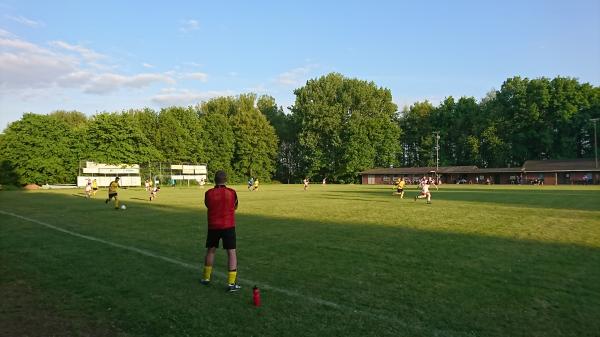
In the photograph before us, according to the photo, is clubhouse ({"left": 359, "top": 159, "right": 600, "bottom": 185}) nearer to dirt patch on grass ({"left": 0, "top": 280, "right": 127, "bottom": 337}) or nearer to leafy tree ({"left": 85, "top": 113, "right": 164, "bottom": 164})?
leafy tree ({"left": 85, "top": 113, "right": 164, "bottom": 164})

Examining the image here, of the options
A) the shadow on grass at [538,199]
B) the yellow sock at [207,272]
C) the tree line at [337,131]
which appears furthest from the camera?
the tree line at [337,131]

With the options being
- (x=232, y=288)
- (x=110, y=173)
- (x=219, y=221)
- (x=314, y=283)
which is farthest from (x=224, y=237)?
(x=110, y=173)

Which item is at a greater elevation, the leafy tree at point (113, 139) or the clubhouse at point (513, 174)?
the leafy tree at point (113, 139)

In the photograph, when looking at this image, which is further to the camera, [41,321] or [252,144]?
[252,144]

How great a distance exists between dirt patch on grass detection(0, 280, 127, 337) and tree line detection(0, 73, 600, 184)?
73.0 meters

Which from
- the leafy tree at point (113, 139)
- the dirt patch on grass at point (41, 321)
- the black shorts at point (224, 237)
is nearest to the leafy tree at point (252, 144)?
the leafy tree at point (113, 139)

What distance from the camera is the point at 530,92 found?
86.8 metres

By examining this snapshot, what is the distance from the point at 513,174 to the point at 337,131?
37.8 metres

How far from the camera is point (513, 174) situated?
83.1m

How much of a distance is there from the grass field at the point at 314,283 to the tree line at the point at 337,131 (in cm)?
6797

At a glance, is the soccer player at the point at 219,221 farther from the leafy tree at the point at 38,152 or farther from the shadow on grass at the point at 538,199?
the leafy tree at the point at 38,152

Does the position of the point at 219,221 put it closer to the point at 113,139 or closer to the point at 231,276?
the point at 231,276

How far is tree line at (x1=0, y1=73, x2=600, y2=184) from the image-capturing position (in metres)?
75.9

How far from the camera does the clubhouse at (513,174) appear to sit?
73688 millimetres
